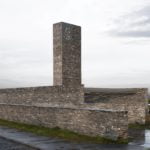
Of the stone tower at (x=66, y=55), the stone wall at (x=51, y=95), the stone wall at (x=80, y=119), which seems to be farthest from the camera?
the stone tower at (x=66, y=55)

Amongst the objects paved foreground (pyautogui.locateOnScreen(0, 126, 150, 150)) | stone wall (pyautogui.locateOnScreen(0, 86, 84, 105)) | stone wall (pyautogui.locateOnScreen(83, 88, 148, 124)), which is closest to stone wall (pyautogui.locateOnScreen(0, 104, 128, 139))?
paved foreground (pyautogui.locateOnScreen(0, 126, 150, 150))

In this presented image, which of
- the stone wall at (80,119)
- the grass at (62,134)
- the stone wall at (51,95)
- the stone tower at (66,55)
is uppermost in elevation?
the stone tower at (66,55)

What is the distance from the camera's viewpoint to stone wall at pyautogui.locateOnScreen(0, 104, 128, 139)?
11.9m

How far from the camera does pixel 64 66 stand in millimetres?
23438

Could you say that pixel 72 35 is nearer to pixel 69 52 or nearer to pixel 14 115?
pixel 69 52

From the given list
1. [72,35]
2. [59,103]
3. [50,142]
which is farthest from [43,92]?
[50,142]

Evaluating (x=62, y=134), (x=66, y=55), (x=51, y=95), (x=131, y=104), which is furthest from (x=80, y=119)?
(x=66, y=55)

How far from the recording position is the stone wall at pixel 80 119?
11859mm

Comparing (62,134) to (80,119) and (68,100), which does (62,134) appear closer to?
(80,119)

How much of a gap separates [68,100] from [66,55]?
3.85m

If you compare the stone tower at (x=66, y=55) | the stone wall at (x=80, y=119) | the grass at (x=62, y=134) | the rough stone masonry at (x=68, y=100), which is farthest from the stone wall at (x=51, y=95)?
the grass at (x=62, y=134)

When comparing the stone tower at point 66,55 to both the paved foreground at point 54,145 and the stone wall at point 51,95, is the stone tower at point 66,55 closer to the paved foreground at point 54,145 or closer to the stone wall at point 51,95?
the stone wall at point 51,95

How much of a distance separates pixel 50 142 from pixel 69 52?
12891 millimetres

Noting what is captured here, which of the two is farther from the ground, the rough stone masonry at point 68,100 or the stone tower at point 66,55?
the stone tower at point 66,55
